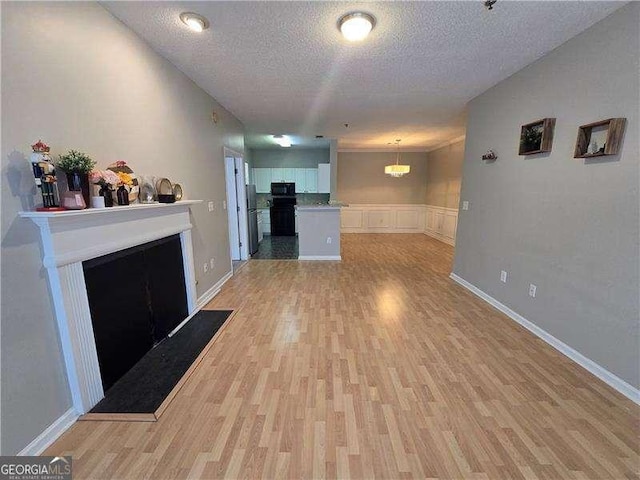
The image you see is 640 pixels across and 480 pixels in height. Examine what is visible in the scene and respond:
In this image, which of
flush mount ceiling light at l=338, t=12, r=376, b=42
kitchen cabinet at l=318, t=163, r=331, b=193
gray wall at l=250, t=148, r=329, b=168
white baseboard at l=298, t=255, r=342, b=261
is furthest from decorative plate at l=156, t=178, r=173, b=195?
gray wall at l=250, t=148, r=329, b=168

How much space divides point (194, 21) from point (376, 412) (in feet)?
9.66

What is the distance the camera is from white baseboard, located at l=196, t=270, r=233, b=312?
3.12m

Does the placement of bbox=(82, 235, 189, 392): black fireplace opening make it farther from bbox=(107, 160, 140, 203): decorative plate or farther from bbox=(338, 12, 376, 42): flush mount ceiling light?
bbox=(338, 12, 376, 42): flush mount ceiling light

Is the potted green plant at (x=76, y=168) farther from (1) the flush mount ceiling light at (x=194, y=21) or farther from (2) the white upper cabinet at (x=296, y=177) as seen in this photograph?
(2) the white upper cabinet at (x=296, y=177)

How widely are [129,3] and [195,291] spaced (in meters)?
2.48

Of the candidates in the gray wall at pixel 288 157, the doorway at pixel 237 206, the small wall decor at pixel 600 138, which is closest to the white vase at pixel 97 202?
the doorway at pixel 237 206

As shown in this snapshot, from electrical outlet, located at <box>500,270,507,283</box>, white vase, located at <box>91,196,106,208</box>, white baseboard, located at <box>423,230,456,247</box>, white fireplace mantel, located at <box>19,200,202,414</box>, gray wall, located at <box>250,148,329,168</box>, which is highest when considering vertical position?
gray wall, located at <box>250,148,329,168</box>

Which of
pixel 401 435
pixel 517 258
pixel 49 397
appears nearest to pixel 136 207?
pixel 49 397

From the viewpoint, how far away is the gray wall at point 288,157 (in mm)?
7867

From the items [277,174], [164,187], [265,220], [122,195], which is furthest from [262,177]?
[122,195]

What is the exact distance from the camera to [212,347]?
2.31 metres

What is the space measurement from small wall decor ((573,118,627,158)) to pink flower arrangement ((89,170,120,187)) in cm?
335

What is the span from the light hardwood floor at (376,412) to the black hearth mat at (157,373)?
111mm

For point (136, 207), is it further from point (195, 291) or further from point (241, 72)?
point (241, 72)
